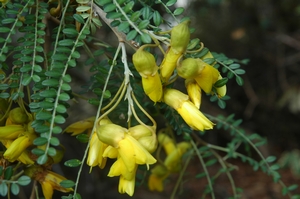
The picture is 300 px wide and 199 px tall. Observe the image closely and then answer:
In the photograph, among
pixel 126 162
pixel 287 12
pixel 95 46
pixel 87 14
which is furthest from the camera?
pixel 287 12

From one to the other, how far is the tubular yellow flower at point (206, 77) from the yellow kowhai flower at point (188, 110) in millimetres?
29

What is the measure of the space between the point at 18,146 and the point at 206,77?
287 millimetres

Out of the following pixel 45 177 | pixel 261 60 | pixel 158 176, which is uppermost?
pixel 45 177

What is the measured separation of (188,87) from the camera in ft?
1.98

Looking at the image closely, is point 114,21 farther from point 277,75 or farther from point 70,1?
point 277,75

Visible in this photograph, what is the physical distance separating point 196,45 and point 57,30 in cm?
23

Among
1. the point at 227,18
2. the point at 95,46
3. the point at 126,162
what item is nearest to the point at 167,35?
the point at 126,162

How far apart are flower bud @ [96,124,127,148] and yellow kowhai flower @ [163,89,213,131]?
0.26 feet

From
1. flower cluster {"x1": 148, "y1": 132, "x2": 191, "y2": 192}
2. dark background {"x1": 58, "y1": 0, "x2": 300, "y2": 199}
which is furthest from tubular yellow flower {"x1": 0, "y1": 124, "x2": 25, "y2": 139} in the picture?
dark background {"x1": 58, "y1": 0, "x2": 300, "y2": 199}

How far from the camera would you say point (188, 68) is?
554 millimetres

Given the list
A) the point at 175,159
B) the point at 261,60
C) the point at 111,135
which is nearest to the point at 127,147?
the point at 111,135

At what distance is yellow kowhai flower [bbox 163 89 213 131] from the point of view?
58 cm

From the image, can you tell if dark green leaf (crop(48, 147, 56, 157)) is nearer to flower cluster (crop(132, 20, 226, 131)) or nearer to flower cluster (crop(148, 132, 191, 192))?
flower cluster (crop(132, 20, 226, 131))

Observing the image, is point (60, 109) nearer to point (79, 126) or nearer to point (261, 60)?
point (79, 126)
